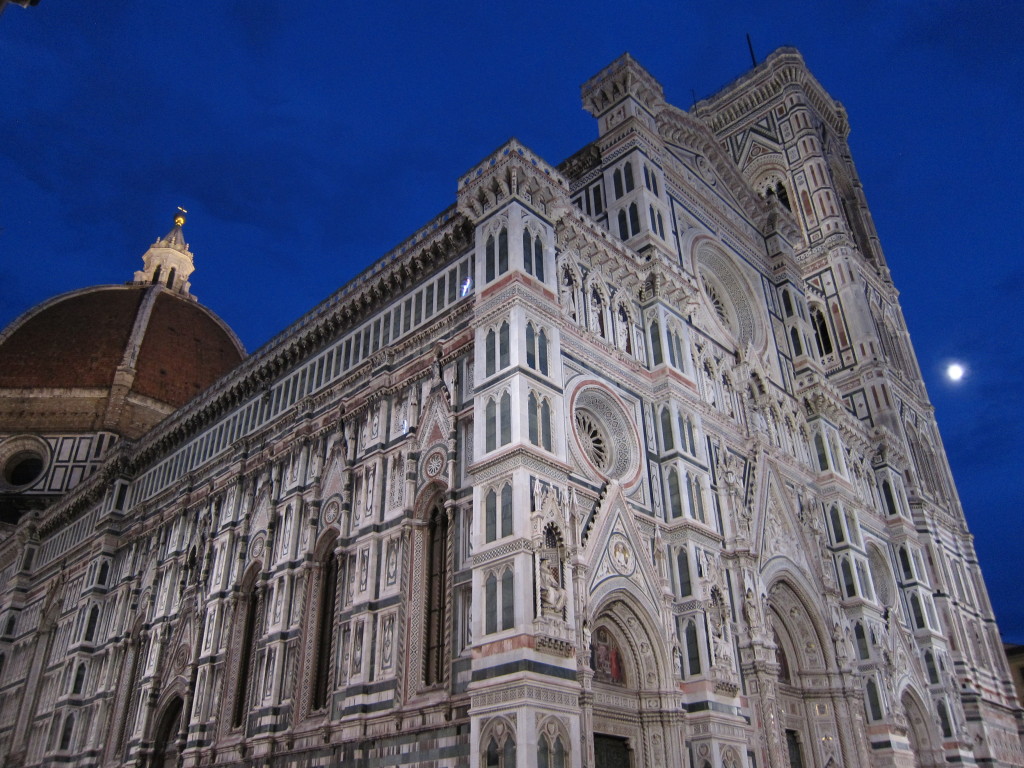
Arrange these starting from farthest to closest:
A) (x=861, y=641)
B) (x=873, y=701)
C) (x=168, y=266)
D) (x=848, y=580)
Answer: (x=168, y=266) < (x=848, y=580) < (x=861, y=641) < (x=873, y=701)

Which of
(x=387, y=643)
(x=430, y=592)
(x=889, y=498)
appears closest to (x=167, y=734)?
(x=387, y=643)

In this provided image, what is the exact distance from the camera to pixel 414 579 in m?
19.6

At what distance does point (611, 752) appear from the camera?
57.8 feet

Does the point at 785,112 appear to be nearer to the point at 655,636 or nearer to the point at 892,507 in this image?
the point at 892,507

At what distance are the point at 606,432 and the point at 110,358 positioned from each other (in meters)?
44.6

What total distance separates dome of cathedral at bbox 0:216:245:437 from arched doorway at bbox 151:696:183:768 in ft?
89.1

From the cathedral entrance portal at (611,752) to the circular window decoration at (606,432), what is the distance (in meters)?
5.97

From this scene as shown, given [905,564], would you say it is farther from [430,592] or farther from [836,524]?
[430,592]

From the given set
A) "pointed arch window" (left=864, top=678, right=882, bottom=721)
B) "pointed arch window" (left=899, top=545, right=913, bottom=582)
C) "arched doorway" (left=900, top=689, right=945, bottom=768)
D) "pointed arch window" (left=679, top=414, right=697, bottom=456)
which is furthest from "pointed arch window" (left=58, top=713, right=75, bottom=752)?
"pointed arch window" (left=899, top=545, right=913, bottom=582)

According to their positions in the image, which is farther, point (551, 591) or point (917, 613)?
point (917, 613)

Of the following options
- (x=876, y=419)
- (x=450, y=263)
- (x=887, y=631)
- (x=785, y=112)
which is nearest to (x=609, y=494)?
(x=450, y=263)

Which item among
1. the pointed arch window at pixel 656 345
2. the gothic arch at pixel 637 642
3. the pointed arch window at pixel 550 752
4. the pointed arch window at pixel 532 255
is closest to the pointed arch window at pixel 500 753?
the pointed arch window at pixel 550 752

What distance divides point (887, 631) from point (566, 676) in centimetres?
1673

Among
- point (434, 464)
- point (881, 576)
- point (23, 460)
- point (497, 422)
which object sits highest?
point (23, 460)
